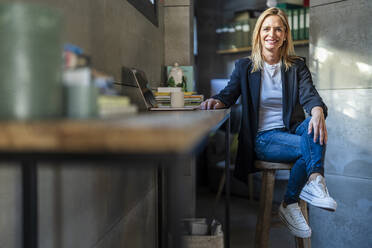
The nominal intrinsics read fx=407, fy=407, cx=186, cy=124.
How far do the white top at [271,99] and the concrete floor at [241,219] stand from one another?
0.55 metres

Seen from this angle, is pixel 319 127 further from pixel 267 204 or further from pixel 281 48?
pixel 281 48

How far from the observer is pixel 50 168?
3.29ft

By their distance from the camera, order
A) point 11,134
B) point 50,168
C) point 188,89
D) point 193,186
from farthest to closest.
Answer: point 193,186 → point 188,89 → point 50,168 → point 11,134

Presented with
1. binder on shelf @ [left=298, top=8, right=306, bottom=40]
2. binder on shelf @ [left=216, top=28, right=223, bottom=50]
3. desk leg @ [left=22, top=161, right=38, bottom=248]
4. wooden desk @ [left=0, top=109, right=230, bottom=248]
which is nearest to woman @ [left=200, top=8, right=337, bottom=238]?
desk leg @ [left=22, top=161, right=38, bottom=248]

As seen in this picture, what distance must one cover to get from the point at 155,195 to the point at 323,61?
140cm

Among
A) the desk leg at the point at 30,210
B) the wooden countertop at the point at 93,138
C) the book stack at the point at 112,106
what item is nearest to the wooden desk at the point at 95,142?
the wooden countertop at the point at 93,138

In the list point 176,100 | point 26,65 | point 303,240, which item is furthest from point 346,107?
point 26,65

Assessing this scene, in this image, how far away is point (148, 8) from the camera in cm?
235

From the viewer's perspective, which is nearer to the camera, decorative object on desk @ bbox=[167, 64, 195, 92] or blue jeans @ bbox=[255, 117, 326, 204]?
blue jeans @ bbox=[255, 117, 326, 204]

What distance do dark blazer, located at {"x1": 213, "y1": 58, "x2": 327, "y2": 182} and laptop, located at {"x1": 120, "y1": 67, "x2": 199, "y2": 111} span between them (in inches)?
25.9

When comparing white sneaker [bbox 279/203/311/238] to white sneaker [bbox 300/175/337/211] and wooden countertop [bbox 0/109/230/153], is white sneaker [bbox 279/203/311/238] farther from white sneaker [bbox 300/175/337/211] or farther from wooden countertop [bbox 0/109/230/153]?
wooden countertop [bbox 0/109/230/153]

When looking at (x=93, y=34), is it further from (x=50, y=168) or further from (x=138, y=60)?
(x=138, y=60)

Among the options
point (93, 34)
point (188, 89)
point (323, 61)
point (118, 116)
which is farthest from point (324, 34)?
point (118, 116)

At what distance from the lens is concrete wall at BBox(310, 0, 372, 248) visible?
253 cm
